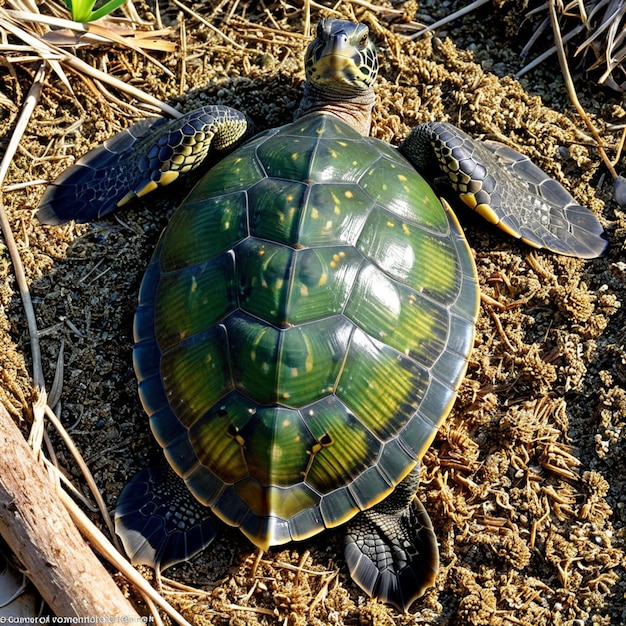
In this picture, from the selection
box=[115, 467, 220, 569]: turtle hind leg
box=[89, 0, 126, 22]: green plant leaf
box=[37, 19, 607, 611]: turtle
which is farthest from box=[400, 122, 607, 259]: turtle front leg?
box=[115, 467, 220, 569]: turtle hind leg

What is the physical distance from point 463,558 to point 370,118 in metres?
2.46

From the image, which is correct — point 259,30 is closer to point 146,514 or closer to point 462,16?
point 462,16

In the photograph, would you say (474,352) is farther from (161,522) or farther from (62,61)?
(62,61)

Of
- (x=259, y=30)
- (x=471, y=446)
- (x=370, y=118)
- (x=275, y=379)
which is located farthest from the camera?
(x=259, y=30)

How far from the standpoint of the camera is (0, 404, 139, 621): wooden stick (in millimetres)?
2580

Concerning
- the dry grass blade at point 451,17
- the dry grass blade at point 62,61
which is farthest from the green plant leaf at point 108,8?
the dry grass blade at point 451,17

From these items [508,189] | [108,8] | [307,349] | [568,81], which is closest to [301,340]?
[307,349]

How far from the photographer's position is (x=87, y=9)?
3.72m

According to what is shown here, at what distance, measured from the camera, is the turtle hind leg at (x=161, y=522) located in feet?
9.64

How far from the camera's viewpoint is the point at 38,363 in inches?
130

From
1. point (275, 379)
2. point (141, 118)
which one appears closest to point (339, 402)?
point (275, 379)

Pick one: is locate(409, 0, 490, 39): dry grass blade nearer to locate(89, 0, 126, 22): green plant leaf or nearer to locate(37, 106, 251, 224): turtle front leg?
locate(37, 106, 251, 224): turtle front leg

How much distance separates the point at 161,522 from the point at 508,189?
96.8 inches

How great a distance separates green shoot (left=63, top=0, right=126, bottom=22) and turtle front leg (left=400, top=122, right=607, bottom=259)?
1802mm
